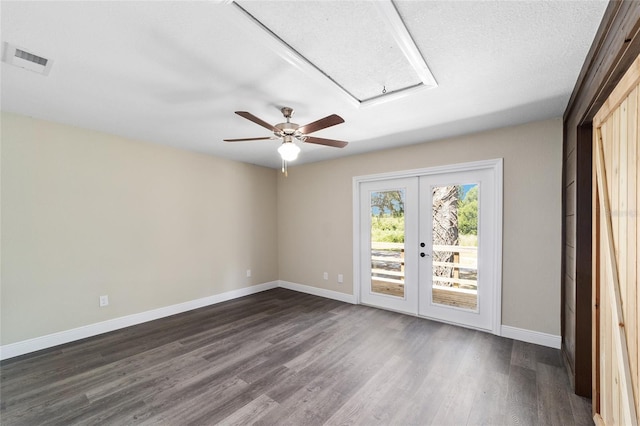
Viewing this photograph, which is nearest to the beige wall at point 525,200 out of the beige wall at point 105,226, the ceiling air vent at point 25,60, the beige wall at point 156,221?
the beige wall at point 156,221

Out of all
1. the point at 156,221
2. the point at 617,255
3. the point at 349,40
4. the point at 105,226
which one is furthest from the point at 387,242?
the point at 105,226

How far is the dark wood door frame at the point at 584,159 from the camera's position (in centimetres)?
125

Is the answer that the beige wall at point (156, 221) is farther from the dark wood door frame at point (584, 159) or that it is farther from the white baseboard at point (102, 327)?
the dark wood door frame at point (584, 159)

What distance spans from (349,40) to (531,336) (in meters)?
3.51

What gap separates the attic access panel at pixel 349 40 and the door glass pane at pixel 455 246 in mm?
1843

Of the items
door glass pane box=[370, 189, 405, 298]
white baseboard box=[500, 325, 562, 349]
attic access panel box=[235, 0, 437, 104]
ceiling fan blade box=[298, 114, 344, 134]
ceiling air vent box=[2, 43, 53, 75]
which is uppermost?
attic access panel box=[235, 0, 437, 104]

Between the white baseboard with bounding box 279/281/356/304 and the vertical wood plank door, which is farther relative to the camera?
the white baseboard with bounding box 279/281/356/304

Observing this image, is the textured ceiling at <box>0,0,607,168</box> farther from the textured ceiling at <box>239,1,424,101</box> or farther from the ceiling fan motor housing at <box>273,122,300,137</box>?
the ceiling fan motor housing at <box>273,122,300,137</box>

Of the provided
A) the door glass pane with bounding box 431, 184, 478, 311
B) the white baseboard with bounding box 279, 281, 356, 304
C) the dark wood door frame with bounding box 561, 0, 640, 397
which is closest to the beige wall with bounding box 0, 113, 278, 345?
the white baseboard with bounding box 279, 281, 356, 304

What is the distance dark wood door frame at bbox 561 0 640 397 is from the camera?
4.11 ft

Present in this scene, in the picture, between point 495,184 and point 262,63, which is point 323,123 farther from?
point 495,184

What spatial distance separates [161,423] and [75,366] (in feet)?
4.66

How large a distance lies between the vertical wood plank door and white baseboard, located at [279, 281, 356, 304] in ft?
9.90

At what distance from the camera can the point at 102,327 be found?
3.23 m
